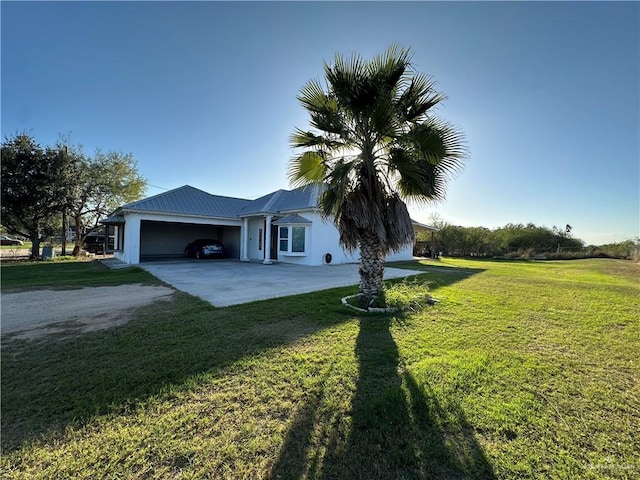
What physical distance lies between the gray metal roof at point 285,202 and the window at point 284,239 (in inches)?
46.8

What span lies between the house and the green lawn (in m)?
10.7

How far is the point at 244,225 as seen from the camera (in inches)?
760

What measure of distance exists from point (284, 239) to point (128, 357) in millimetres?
13029

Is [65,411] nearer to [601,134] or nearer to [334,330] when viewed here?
[334,330]

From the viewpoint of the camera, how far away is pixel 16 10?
6.78m

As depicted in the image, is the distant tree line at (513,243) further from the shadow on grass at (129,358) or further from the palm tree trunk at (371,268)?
the shadow on grass at (129,358)

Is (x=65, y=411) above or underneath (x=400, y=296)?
underneath

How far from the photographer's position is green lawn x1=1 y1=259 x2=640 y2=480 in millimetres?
2010

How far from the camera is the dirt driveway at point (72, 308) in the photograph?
4910 millimetres

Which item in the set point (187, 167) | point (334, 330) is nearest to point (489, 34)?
point (334, 330)

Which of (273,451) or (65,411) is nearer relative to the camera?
(273,451)

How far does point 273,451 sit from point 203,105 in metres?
12.8

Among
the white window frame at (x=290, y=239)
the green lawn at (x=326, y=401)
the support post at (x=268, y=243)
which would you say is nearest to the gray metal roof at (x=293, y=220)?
the white window frame at (x=290, y=239)

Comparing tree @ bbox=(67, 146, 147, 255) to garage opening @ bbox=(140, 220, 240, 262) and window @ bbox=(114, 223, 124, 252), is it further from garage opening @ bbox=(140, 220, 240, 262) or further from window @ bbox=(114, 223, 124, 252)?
garage opening @ bbox=(140, 220, 240, 262)
